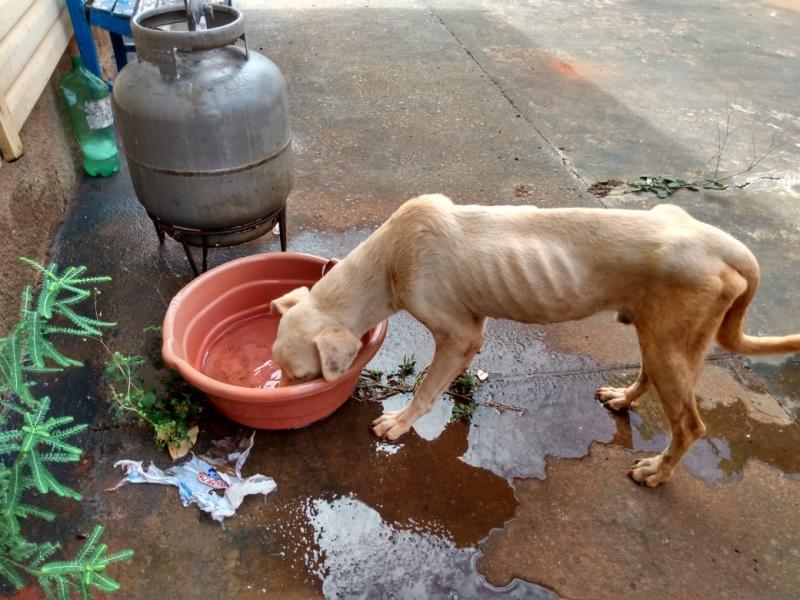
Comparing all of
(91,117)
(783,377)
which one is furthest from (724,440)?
(91,117)

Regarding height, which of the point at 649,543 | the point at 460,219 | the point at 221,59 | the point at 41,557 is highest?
the point at 221,59

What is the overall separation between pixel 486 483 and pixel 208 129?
2.39m

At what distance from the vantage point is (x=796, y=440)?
3.34 metres

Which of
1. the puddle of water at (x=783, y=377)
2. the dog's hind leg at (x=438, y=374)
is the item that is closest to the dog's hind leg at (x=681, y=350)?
the dog's hind leg at (x=438, y=374)

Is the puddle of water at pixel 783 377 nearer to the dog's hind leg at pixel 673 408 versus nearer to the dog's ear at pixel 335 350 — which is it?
the dog's hind leg at pixel 673 408

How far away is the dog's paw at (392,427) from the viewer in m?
3.21

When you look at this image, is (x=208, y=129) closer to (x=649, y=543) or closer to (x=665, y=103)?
(x=649, y=543)

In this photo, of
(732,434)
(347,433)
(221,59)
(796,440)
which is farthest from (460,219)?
(796,440)

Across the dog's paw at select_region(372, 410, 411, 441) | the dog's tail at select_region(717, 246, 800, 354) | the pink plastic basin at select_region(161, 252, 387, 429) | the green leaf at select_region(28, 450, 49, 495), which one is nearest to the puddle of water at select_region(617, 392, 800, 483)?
the dog's tail at select_region(717, 246, 800, 354)

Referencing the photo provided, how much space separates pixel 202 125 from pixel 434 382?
6.09ft

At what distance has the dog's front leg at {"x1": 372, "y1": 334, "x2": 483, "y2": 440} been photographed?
298 centimetres

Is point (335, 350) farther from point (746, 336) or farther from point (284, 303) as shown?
point (746, 336)

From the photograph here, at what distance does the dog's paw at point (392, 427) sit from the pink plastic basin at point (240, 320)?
9.7 inches

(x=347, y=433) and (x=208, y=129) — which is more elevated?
(x=208, y=129)
